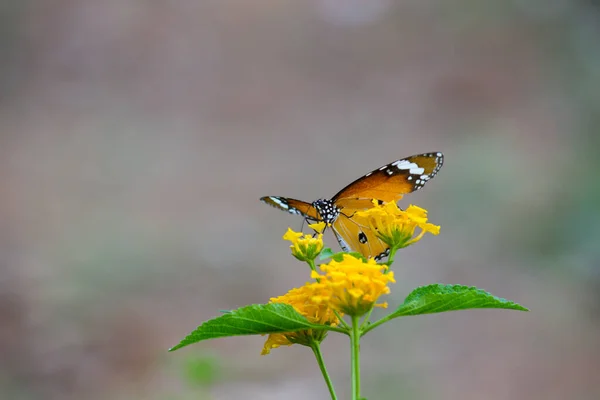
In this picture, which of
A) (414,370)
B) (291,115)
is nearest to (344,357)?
(414,370)

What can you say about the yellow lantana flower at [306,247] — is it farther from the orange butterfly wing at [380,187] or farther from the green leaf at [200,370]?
the green leaf at [200,370]

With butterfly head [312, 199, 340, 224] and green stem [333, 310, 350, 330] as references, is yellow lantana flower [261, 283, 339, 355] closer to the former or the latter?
green stem [333, 310, 350, 330]

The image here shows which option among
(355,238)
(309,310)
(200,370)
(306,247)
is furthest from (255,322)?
(200,370)

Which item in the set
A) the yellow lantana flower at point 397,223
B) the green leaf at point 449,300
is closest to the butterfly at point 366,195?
A: the yellow lantana flower at point 397,223

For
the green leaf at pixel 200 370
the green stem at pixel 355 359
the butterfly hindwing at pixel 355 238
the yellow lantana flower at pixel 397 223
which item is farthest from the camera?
the green leaf at pixel 200 370

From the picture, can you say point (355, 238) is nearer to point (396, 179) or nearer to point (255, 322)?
point (396, 179)

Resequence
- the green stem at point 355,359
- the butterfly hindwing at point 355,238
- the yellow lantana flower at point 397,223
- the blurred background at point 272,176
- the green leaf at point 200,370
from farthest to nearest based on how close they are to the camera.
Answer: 1. the blurred background at point 272,176
2. the green leaf at point 200,370
3. the butterfly hindwing at point 355,238
4. the yellow lantana flower at point 397,223
5. the green stem at point 355,359

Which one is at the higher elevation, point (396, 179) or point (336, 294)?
point (396, 179)
